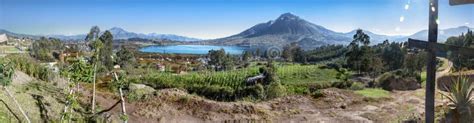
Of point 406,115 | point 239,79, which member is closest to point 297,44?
point 239,79

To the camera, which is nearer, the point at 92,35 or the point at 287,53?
the point at 92,35

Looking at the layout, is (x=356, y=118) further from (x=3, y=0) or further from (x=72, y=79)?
(x=3, y=0)

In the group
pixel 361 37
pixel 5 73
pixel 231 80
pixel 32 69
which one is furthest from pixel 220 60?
pixel 5 73

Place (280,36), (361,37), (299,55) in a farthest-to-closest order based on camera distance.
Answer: (280,36) → (299,55) → (361,37)

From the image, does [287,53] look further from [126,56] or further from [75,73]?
[75,73]

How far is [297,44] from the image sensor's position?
63.1 feet

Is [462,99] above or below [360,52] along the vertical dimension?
below

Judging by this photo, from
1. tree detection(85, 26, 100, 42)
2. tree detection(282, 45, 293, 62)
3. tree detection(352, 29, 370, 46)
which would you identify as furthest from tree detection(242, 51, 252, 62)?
tree detection(85, 26, 100, 42)

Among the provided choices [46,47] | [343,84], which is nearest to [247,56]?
[343,84]

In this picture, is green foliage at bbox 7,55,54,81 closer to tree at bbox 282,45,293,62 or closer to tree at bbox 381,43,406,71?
tree at bbox 381,43,406,71

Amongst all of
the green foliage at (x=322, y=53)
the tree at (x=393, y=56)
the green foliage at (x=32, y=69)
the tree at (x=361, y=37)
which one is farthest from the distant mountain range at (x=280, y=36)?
the green foliage at (x=32, y=69)

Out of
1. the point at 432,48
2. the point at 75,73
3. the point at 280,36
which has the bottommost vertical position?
the point at 75,73

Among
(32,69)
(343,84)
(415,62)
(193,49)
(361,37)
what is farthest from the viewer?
(193,49)

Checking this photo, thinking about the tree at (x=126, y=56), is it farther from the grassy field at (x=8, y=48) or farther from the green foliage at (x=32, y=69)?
the green foliage at (x=32, y=69)
